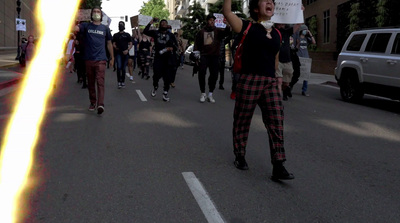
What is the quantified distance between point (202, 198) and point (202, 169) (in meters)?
0.96

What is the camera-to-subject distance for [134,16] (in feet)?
71.9

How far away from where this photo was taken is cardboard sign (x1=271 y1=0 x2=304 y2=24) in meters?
8.70

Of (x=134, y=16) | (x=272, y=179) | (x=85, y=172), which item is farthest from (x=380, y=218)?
(x=134, y=16)

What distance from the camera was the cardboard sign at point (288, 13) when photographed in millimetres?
8703

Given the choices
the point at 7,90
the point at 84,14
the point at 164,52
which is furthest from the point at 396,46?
the point at 84,14

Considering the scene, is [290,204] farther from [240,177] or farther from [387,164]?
[387,164]

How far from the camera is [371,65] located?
35.1 feet

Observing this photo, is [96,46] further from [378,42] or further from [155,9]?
[155,9]

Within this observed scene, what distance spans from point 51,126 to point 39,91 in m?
6.34

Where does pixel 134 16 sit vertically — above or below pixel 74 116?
above

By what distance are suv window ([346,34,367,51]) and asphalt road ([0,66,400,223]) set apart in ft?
8.99

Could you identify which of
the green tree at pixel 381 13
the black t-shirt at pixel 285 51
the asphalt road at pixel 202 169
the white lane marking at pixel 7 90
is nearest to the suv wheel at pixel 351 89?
the asphalt road at pixel 202 169

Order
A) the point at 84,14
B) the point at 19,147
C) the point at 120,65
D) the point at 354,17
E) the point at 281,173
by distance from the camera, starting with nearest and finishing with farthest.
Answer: the point at 281,173, the point at 19,147, the point at 120,65, the point at 84,14, the point at 354,17

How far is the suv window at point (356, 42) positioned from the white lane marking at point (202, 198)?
806 centimetres
